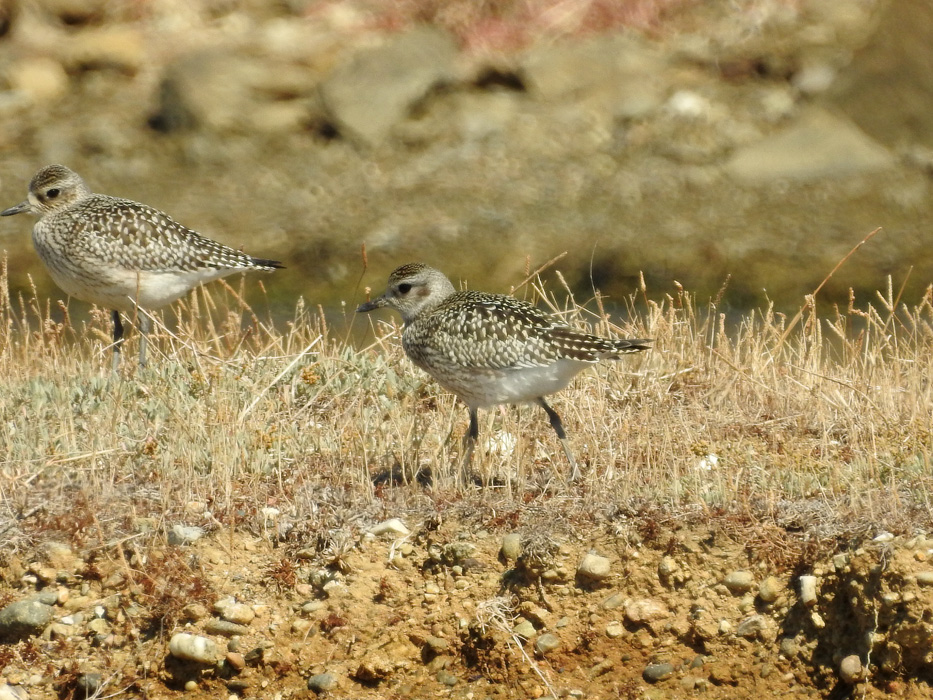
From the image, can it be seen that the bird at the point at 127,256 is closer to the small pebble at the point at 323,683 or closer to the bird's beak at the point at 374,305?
the bird's beak at the point at 374,305

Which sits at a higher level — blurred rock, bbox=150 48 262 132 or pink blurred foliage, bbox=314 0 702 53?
pink blurred foliage, bbox=314 0 702 53

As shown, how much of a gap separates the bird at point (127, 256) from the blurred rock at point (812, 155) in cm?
1148

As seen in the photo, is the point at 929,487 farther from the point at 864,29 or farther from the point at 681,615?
the point at 864,29

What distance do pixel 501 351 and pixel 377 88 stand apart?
1457cm

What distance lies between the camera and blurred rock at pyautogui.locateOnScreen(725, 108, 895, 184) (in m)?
20.6

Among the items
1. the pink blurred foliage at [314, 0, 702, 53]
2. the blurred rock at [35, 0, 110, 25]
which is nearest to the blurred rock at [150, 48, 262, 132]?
the pink blurred foliage at [314, 0, 702, 53]

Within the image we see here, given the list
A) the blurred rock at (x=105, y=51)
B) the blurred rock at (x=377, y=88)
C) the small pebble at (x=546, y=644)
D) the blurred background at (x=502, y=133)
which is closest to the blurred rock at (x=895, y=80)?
the blurred background at (x=502, y=133)

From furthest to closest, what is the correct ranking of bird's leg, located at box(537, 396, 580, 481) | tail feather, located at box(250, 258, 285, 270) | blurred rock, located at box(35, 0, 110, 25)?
blurred rock, located at box(35, 0, 110, 25)
tail feather, located at box(250, 258, 285, 270)
bird's leg, located at box(537, 396, 580, 481)

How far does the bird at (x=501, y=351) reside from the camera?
25.4 ft

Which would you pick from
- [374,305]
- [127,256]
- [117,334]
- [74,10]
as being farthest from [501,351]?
[74,10]

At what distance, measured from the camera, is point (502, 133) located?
21578 mm

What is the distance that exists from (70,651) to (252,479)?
1359mm

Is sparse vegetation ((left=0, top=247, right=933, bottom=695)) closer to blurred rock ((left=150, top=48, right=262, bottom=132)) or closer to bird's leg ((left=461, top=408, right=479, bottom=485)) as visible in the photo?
bird's leg ((left=461, top=408, right=479, bottom=485))

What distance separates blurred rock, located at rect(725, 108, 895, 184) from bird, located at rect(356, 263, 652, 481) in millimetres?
13180
